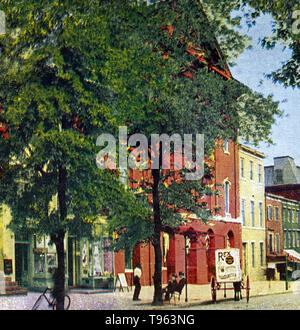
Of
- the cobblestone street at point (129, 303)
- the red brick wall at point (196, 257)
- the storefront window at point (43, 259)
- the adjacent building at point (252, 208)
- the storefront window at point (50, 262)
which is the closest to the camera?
the cobblestone street at point (129, 303)

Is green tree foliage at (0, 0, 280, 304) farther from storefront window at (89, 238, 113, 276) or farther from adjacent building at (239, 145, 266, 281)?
storefront window at (89, 238, 113, 276)

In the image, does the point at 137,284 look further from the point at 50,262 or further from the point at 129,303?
the point at 50,262

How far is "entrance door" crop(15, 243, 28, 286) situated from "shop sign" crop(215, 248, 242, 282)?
6.49 meters

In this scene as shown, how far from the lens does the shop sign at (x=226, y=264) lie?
20406 millimetres

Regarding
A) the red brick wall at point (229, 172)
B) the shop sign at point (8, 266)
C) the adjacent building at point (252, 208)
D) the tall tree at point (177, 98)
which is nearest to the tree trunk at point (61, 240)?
the tall tree at point (177, 98)

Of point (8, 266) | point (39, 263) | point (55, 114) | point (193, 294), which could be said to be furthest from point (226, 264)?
point (55, 114)

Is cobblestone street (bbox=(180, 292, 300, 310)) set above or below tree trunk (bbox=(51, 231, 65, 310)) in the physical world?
below

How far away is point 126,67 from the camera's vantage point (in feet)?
52.8

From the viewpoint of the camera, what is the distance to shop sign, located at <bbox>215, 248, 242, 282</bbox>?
2041 cm

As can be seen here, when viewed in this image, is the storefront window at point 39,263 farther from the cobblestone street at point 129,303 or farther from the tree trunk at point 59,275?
the tree trunk at point 59,275

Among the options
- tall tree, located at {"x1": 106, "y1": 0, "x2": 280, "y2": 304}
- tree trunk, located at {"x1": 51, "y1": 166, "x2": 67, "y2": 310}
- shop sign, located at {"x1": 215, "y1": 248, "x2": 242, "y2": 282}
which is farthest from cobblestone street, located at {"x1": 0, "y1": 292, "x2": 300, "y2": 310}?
tall tree, located at {"x1": 106, "y1": 0, "x2": 280, "y2": 304}

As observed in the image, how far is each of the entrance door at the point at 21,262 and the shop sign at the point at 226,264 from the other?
21.3 ft
